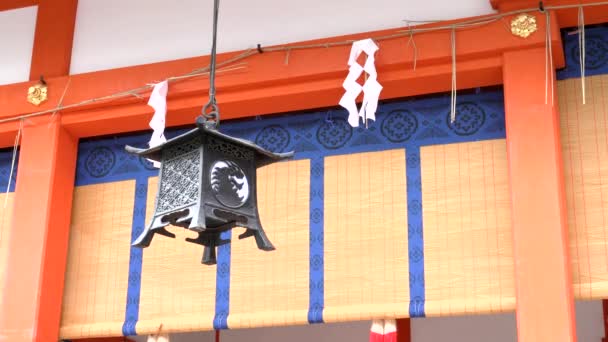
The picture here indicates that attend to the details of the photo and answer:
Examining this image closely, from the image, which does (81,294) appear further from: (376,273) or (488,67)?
(488,67)

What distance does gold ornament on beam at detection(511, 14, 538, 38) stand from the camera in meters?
4.48

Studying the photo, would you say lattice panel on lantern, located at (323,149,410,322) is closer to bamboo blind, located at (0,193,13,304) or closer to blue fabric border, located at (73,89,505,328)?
blue fabric border, located at (73,89,505,328)

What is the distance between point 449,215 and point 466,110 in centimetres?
52

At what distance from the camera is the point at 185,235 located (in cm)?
502

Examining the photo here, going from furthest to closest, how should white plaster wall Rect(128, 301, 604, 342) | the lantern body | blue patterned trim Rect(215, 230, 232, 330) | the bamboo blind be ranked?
white plaster wall Rect(128, 301, 604, 342) < the bamboo blind < blue patterned trim Rect(215, 230, 232, 330) < the lantern body

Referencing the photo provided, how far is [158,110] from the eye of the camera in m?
4.91

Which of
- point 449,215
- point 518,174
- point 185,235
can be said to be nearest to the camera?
point 518,174

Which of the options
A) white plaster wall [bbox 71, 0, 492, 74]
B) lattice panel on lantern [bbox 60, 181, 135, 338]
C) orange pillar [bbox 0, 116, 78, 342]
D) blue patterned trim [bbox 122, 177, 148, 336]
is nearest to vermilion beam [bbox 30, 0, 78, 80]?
white plaster wall [bbox 71, 0, 492, 74]

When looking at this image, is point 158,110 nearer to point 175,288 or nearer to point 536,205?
point 175,288

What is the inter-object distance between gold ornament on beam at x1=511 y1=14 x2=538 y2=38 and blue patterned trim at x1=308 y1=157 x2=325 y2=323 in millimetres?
1103

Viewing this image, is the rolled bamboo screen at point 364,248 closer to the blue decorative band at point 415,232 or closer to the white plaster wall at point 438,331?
the blue decorative band at point 415,232

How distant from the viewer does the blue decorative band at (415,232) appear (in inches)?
177

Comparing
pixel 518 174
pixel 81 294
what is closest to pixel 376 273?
pixel 518 174

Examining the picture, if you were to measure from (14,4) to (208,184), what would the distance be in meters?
2.82
